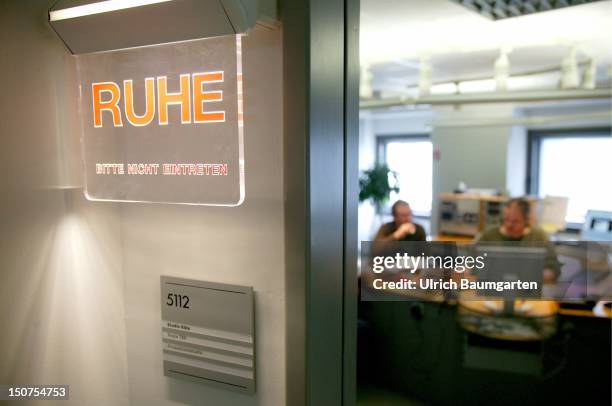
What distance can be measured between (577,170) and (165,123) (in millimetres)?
6237

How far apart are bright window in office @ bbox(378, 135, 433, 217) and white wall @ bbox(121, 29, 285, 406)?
235 inches

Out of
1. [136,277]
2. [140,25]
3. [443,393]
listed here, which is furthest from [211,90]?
[443,393]

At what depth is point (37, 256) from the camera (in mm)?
1161

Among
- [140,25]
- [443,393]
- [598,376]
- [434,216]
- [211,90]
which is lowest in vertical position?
[443,393]

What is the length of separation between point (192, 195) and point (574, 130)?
6.35 meters

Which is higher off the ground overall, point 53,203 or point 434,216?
point 53,203

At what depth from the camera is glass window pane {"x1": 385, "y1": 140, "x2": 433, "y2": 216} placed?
281 inches

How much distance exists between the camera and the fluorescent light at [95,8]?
2.87ft

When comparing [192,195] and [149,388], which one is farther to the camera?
[149,388]

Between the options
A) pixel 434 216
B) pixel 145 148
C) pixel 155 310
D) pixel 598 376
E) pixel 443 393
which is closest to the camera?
pixel 145 148

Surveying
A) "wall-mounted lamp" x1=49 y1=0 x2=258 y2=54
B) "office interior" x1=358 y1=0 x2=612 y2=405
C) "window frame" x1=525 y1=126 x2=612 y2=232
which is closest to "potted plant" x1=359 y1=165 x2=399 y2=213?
"office interior" x1=358 y1=0 x2=612 y2=405

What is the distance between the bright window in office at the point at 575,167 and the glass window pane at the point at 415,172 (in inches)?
59.0

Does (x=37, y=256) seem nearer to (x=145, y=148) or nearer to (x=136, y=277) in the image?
(x=136, y=277)

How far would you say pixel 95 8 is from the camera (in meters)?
0.92
